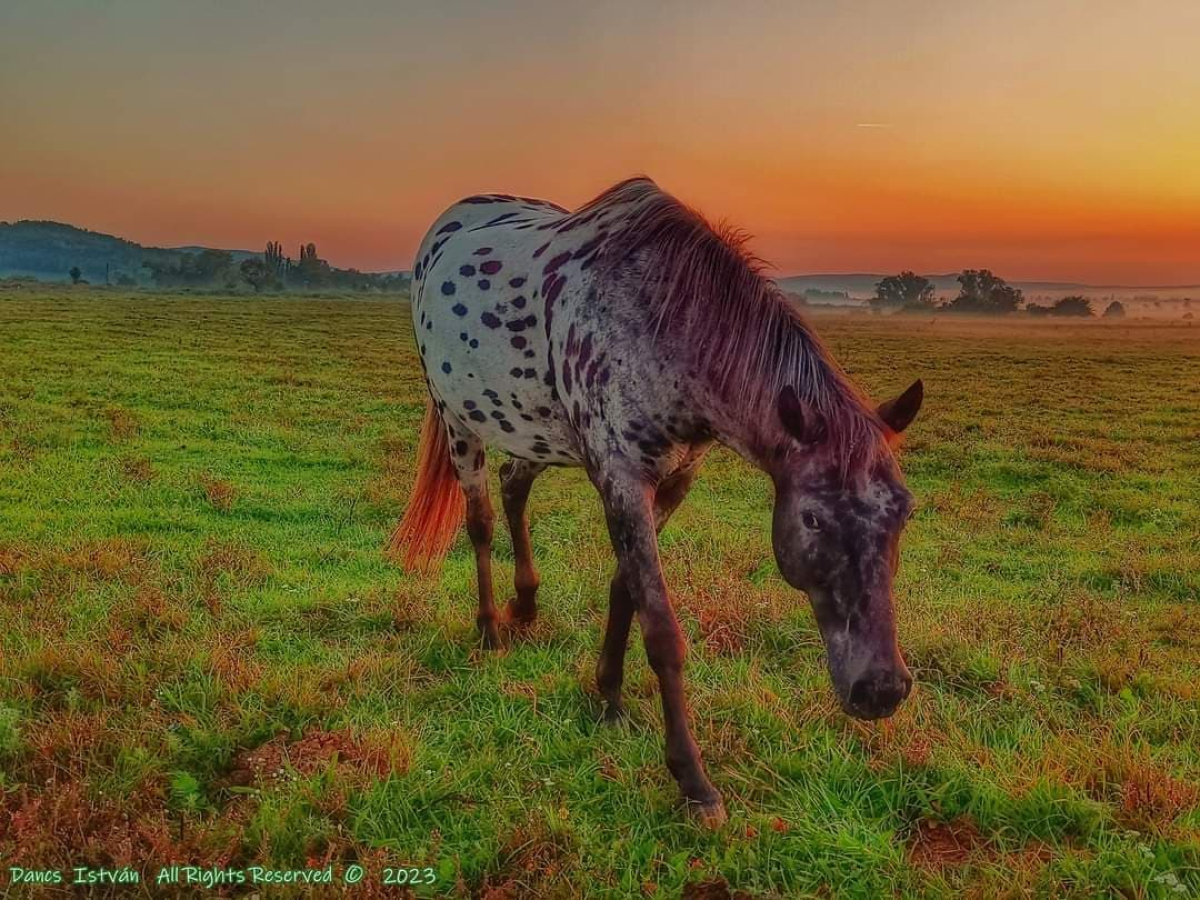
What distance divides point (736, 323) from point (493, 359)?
148 cm

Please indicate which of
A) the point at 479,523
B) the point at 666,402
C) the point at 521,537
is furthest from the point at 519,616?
the point at 666,402

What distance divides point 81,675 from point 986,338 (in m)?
36.3

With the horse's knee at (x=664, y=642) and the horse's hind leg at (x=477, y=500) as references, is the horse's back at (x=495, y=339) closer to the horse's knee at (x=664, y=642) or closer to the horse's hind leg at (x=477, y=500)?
the horse's hind leg at (x=477, y=500)

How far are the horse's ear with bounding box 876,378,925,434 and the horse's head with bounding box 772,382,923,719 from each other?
0.78ft

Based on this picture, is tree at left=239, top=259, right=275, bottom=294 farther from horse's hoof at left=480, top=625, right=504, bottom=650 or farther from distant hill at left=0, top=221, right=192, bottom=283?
horse's hoof at left=480, top=625, right=504, bottom=650

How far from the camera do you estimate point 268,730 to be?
3453mm

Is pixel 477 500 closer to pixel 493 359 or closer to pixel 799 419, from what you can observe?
pixel 493 359

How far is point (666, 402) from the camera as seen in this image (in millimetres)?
3178

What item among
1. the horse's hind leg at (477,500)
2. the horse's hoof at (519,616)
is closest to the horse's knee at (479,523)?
the horse's hind leg at (477,500)

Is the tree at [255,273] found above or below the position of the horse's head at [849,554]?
above

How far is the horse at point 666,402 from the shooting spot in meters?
2.70

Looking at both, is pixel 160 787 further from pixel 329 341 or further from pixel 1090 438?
pixel 329 341

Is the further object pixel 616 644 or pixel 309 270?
pixel 309 270

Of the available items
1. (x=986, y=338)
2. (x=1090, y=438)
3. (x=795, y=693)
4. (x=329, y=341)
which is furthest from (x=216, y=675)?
(x=986, y=338)
